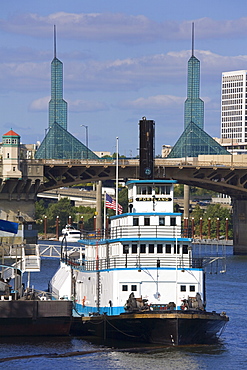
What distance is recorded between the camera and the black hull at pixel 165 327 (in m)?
55.7

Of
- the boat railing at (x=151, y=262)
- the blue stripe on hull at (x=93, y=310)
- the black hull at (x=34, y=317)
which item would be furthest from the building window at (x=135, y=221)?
the black hull at (x=34, y=317)

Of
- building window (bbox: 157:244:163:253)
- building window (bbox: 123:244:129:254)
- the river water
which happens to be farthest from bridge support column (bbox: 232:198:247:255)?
building window (bbox: 123:244:129:254)

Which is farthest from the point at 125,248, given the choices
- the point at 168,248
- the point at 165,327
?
the point at 165,327

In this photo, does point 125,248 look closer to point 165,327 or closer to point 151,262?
point 151,262

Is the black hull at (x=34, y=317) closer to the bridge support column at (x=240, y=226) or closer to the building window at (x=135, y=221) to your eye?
the building window at (x=135, y=221)

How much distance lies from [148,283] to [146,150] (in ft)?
39.9

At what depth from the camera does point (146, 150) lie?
2667 inches

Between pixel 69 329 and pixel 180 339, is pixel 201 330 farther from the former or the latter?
pixel 69 329

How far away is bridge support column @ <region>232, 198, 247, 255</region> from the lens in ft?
530

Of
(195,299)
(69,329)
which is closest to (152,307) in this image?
(195,299)

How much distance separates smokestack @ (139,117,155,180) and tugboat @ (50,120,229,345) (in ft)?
8.61

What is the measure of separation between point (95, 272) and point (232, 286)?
35660mm

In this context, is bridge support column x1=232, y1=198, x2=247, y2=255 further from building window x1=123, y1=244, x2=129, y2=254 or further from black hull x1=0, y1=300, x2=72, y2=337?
black hull x1=0, y1=300, x2=72, y2=337

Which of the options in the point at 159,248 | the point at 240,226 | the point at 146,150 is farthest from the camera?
the point at 240,226
